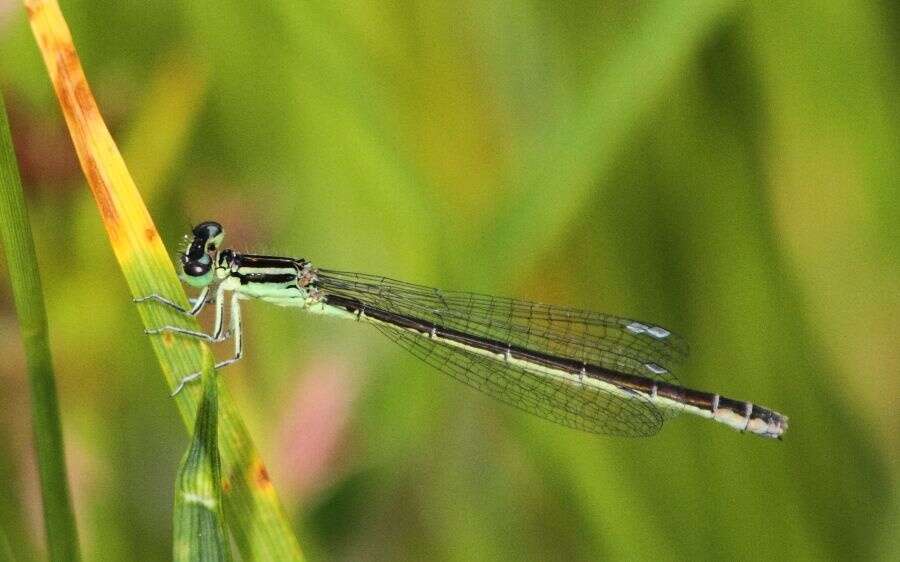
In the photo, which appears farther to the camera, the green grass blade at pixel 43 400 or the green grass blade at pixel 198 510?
the green grass blade at pixel 43 400

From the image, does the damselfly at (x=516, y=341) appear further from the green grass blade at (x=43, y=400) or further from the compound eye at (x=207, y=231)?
the green grass blade at (x=43, y=400)

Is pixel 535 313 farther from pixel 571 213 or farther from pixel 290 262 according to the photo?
pixel 290 262

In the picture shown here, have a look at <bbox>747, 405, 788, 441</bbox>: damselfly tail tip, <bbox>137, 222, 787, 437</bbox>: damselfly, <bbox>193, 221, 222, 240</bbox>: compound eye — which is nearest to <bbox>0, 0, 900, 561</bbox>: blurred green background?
<bbox>137, 222, 787, 437</bbox>: damselfly

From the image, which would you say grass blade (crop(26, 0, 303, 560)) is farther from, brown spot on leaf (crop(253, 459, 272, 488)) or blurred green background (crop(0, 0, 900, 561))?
blurred green background (crop(0, 0, 900, 561))

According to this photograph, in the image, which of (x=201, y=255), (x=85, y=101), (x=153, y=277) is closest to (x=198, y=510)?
(x=153, y=277)

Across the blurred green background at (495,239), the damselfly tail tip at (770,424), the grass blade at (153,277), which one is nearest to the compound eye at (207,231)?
the blurred green background at (495,239)

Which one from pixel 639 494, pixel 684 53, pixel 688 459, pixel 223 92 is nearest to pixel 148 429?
pixel 223 92

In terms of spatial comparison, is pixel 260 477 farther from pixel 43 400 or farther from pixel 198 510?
pixel 43 400
